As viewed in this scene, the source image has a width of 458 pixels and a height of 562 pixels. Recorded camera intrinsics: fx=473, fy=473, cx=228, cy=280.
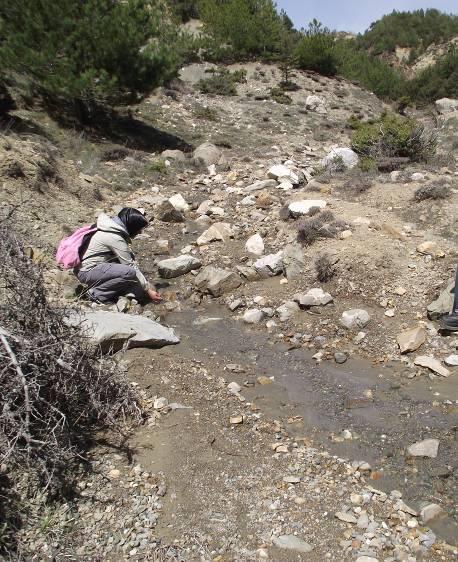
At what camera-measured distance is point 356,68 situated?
2741cm

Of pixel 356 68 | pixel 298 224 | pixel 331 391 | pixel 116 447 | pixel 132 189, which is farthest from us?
pixel 356 68

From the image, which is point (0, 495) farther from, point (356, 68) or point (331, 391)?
point (356, 68)

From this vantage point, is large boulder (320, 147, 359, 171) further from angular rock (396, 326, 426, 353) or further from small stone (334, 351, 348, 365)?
small stone (334, 351, 348, 365)

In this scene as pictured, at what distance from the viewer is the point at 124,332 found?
4.25 meters

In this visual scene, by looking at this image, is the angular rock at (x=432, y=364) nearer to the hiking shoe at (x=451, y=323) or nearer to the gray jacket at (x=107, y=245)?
the hiking shoe at (x=451, y=323)

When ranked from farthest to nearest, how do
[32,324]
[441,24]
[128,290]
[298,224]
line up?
[441,24], [298,224], [128,290], [32,324]

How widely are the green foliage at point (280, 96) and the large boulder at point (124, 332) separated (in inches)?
697

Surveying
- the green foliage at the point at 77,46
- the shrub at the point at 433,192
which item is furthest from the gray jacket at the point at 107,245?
the green foliage at the point at 77,46

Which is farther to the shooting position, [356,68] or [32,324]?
[356,68]

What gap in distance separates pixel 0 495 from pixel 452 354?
3.89 m

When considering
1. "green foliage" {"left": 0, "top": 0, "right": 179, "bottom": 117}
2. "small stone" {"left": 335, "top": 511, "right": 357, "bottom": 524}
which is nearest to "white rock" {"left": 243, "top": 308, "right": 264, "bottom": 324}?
"small stone" {"left": 335, "top": 511, "right": 357, "bottom": 524}

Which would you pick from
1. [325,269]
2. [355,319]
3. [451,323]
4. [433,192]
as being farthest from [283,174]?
[451,323]

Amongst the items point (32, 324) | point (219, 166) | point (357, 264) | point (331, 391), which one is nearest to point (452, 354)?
point (331, 391)

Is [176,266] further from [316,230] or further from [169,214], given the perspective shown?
[169,214]
